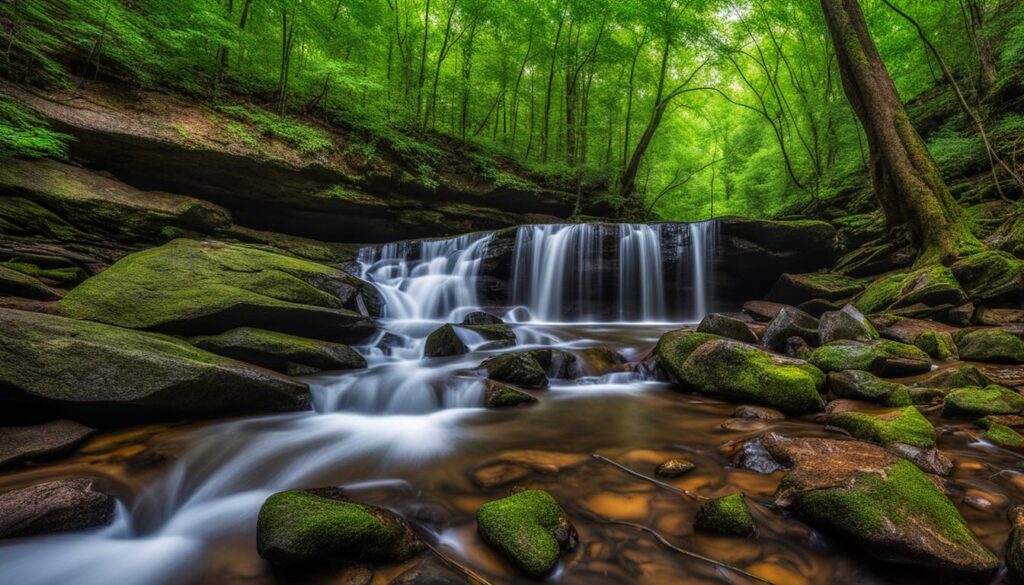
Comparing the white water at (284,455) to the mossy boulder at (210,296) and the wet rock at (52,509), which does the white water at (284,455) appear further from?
the mossy boulder at (210,296)

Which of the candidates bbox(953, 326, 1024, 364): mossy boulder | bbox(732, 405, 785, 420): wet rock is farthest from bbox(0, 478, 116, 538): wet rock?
bbox(953, 326, 1024, 364): mossy boulder

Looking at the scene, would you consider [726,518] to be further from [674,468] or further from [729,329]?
[729,329]

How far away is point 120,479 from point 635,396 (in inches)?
181

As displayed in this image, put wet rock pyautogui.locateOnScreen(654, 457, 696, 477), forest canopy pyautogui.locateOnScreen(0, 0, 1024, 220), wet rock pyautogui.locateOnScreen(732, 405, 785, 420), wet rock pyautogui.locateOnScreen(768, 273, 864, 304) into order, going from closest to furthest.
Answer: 1. wet rock pyautogui.locateOnScreen(654, 457, 696, 477)
2. wet rock pyautogui.locateOnScreen(732, 405, 785, 420)
3. wet rock pyautogui.locateOnScreen(768, 273, 864, 304)
4. forest canopy pyautogui.locateOnScreen(0, 0, 1024, 220)

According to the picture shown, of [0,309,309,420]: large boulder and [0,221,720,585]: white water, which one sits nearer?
[0,221,720,585]: white water

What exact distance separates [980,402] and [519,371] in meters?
4.16

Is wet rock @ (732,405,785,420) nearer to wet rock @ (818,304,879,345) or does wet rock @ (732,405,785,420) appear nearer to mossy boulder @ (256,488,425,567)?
wet rock @ (818,304,879,345)

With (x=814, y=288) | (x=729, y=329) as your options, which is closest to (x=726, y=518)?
(x=729, y=329)

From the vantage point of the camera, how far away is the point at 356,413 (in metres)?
4.57

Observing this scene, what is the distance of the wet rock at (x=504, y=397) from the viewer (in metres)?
4.54

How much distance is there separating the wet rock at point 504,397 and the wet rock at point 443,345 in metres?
2.27

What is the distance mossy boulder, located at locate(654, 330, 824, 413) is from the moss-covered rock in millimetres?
1930

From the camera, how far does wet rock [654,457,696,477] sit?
2.77m

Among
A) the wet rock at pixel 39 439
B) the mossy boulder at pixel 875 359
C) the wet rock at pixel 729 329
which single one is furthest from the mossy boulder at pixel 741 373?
the wet rock at pixel 39 439
